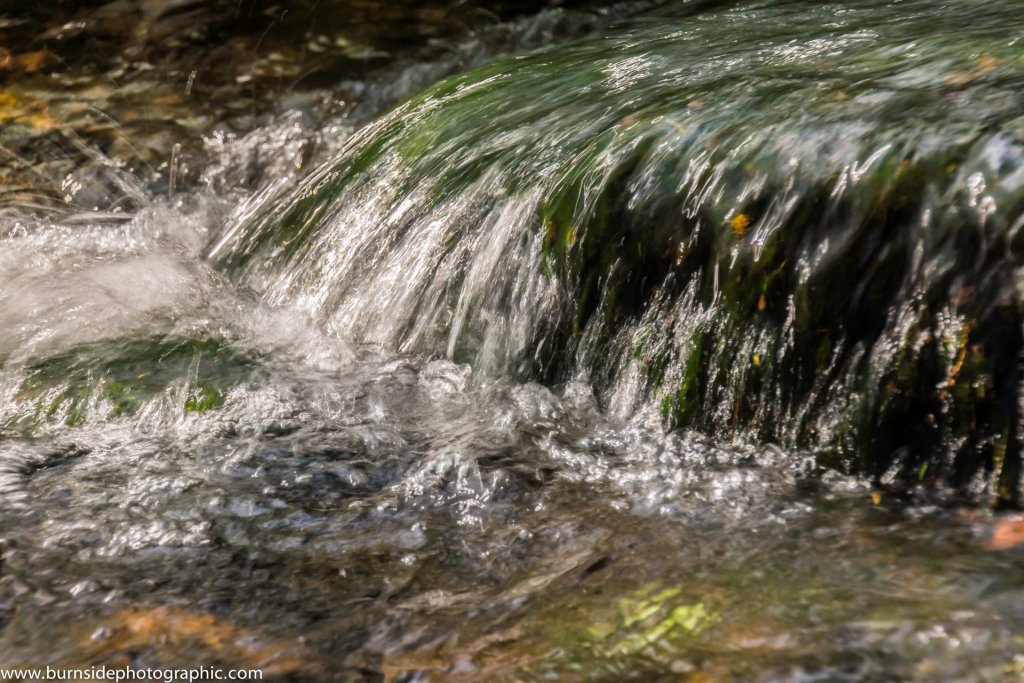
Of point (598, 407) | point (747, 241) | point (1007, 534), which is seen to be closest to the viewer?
point (1007, 534)

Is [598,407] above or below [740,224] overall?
below

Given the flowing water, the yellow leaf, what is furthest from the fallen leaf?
the yellow leaf

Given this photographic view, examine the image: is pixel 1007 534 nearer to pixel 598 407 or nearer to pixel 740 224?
pixel 740 224

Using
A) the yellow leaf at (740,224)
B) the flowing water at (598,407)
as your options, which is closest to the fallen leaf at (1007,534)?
the flowing water at (598,407)

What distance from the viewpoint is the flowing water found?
1.85 m

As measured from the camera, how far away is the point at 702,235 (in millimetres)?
2715

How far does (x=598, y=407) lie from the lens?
9.41 ft

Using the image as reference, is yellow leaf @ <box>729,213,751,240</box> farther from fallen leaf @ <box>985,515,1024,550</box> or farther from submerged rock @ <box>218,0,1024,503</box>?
fallen leaf @ <box>985,515,1024,550</box>

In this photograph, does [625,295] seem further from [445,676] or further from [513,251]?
[445,676]

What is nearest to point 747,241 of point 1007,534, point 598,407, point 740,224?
point 740,224

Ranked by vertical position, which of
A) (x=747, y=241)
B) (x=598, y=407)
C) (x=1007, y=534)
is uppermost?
(x=747, y=241)

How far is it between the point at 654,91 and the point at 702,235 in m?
1.09

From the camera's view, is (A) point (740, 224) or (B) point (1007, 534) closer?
(B) point (1007, 534)

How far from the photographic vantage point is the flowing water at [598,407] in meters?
1.85
